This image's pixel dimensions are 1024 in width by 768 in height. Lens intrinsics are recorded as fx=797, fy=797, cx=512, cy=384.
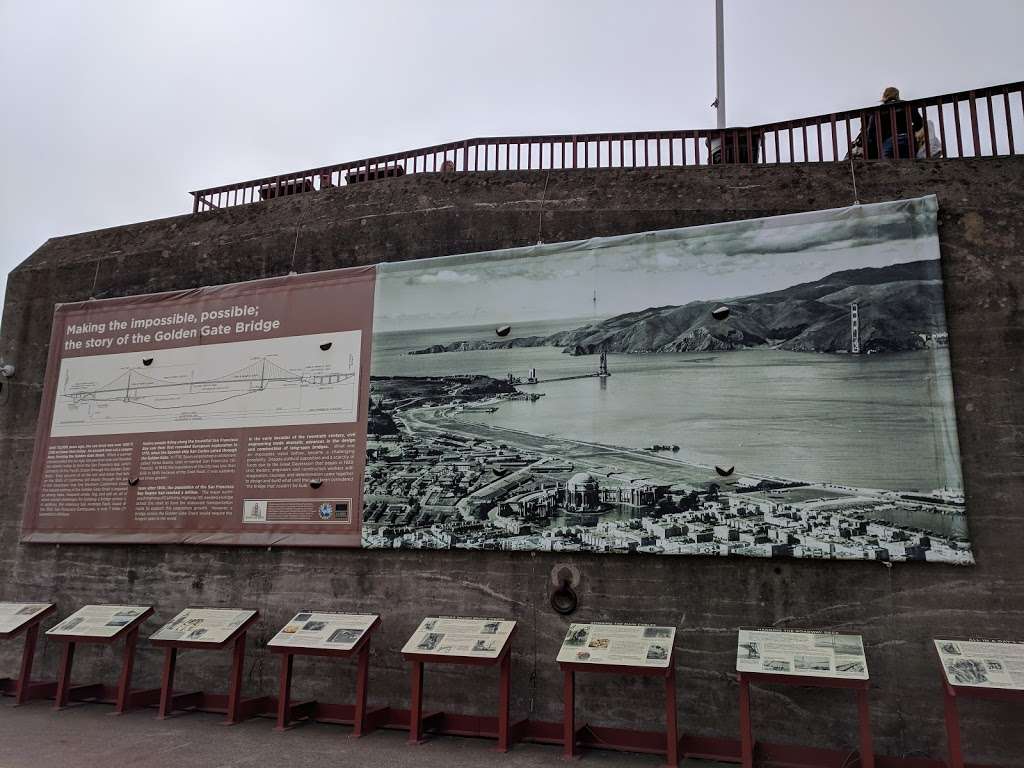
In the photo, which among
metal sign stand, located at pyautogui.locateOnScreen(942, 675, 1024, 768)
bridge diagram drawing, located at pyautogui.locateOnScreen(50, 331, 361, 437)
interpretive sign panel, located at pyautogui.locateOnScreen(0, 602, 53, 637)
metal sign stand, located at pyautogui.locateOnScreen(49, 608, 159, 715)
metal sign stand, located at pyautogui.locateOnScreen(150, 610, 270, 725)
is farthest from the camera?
bridge diagram drawing, located at pyautogui.locateOnScreen(50, 331, 361, 437)

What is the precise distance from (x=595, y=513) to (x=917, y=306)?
290 centimetres

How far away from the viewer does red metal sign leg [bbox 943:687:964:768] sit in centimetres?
462

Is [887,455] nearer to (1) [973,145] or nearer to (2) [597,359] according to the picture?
(2) [597,359]

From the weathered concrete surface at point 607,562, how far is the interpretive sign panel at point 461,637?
409 millimetres

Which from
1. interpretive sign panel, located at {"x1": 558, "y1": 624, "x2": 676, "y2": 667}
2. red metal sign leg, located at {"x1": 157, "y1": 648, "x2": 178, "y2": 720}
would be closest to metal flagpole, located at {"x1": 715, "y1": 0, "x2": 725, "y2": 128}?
interpretive sign panel, located at {"x1": 558, "y1": 624, "x2": 676, "y2": 667}

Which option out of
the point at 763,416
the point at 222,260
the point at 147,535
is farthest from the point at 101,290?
the point at 763,416

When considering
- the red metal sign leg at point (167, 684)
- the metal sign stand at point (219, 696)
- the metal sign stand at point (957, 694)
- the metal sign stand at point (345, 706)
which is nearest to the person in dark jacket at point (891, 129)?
the metal sign stand at point (957, 694)

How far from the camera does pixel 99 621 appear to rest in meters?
7.07

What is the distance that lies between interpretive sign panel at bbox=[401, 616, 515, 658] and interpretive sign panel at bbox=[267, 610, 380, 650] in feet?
1.50

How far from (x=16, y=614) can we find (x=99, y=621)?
3.68ft

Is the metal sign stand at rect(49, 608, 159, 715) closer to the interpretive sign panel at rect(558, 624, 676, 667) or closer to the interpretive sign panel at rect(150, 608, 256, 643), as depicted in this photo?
the interpretive sign panel at rect(150, 608, 256, 643)

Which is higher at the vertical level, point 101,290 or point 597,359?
point 101,290

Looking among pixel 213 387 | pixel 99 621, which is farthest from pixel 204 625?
pixel 213 387

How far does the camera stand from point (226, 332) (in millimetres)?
8133
